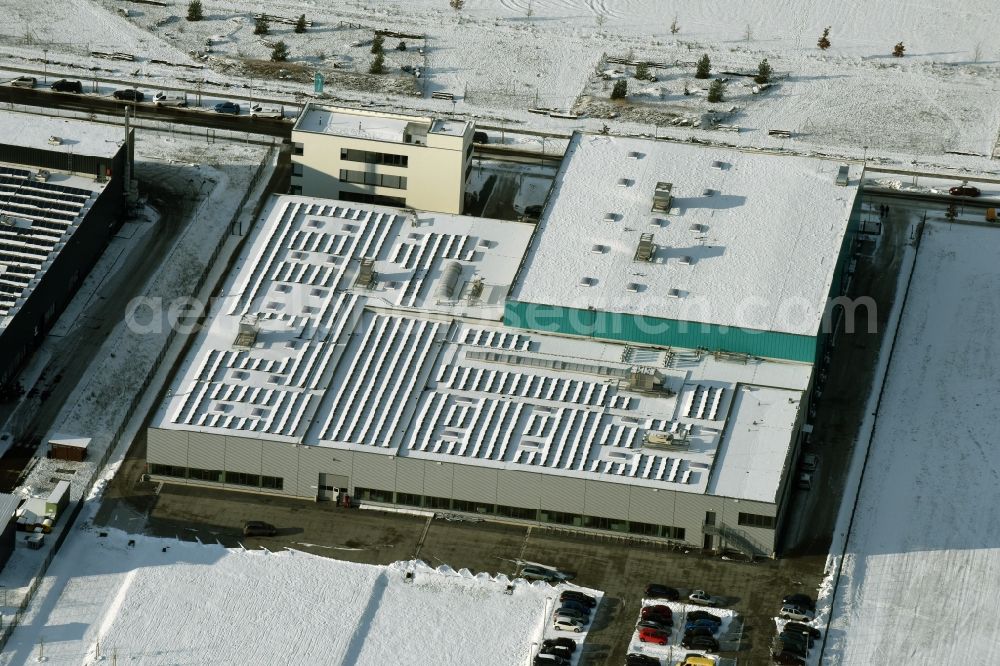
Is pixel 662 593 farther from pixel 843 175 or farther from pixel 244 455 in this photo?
pixel 843 175

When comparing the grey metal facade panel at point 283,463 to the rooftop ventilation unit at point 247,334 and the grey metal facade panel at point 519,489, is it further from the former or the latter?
the grey metal facade panel at point 519,489

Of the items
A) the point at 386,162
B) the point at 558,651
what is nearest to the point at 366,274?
the point at 386,162

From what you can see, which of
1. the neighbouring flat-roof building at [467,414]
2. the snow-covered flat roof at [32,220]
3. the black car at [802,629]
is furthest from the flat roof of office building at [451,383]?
the snow-covered flat roof at [32,220]

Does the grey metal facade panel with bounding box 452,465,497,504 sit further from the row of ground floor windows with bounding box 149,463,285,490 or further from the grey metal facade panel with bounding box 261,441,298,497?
the row of ground floor windows with bounding box 149,463,285,490

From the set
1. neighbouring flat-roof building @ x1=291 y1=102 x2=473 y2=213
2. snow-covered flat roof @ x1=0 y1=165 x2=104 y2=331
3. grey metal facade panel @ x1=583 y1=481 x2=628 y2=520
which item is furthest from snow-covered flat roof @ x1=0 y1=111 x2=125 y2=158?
grey metal facade panel @ x1=583 y1=481 x2=628 y2=520

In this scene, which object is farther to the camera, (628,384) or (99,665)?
(628,384)

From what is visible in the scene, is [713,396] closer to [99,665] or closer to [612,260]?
[612,260]

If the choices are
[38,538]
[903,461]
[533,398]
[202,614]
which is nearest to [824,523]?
[903,461]
